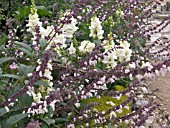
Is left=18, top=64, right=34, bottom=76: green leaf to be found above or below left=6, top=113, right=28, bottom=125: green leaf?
above

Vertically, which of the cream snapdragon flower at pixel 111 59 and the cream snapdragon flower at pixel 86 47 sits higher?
the cream snapdragon flower at pixel 86 47

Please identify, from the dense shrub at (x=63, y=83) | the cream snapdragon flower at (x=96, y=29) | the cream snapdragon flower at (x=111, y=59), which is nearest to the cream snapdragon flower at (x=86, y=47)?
the dense shrub at (x=63, y=83)

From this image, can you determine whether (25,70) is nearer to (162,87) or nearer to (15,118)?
(15,118)

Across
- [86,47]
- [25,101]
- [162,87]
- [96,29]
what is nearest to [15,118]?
[25,101]

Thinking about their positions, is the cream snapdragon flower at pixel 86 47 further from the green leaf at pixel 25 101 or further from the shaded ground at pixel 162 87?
the shaded ground at pixel 162 87

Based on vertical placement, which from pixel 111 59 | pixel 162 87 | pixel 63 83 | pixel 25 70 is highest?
pixel 25 70

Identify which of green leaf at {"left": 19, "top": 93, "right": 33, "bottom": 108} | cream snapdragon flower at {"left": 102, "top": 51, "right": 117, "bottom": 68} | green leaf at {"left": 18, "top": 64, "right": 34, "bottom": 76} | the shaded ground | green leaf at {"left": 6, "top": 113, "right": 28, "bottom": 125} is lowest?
the shaded ground

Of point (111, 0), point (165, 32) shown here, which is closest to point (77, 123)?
point (111, 0)

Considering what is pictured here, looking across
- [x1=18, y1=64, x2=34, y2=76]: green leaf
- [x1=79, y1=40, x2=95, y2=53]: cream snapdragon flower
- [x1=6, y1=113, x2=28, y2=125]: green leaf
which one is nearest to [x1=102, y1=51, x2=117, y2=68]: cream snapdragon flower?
[x1=79, y1=40, x2=95, y2=53]: cream snapdragon flower

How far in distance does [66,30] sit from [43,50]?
0.71m

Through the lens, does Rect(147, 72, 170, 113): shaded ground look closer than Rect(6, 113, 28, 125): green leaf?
No

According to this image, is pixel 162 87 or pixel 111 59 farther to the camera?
pixel 162 87

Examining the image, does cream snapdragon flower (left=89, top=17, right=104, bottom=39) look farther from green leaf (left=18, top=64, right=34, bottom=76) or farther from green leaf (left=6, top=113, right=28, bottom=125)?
green leaf (left=6, top=113, right=28, bottom=125)

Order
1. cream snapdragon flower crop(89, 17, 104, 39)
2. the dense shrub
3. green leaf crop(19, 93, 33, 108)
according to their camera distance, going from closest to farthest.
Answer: the dense shrub → green leaf crop(19, 93, 33, 108) → cream snapdragon flower crop(89, 17, 104, 39)
